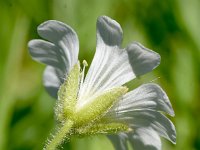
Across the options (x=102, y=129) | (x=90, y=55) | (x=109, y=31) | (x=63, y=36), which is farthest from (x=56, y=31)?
(x=90, y=55)

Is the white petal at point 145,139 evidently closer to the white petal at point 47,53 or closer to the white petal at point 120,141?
the white petal at point 120,141

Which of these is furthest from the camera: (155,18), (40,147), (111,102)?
(155,18)

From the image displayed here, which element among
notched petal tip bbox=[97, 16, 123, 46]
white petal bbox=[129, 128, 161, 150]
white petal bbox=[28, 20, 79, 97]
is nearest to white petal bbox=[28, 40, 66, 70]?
white petal bbox=[28, 20, 79, 97]

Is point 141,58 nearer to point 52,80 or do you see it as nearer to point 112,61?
point 112,61

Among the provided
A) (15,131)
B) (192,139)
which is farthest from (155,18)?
(15,131)

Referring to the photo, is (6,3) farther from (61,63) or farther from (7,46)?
(61,63)

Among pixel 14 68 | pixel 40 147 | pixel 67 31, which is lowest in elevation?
pixel 40 147

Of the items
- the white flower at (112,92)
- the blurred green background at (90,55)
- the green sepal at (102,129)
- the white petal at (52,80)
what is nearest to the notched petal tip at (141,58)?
the white flower at (112,92)
